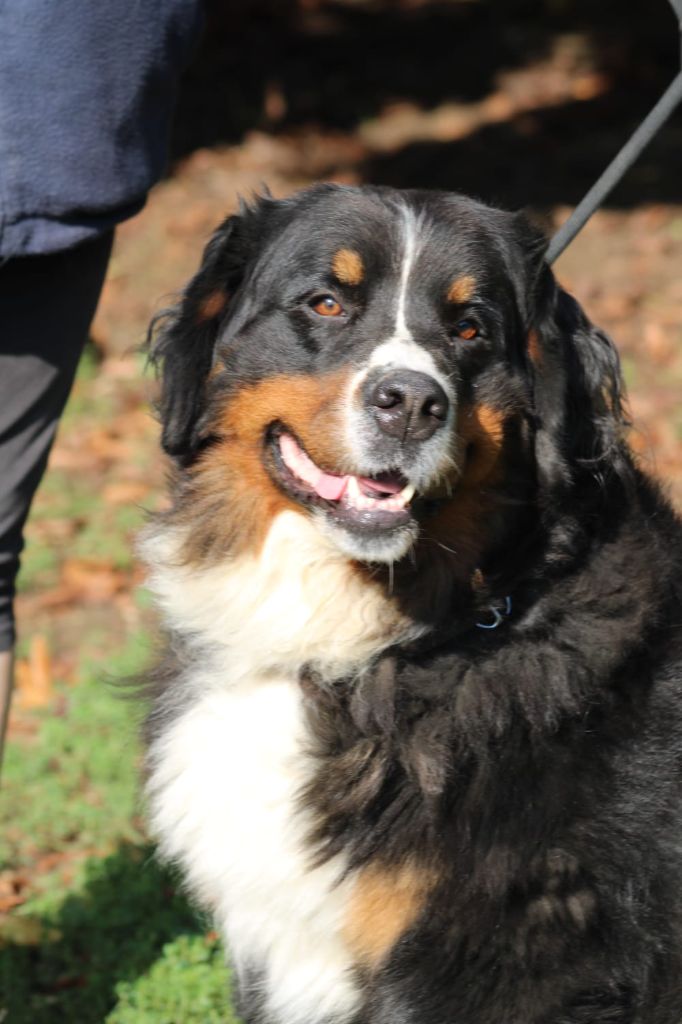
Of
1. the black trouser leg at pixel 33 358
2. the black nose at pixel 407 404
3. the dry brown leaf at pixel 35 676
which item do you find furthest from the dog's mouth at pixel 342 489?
the dry brown leaf at pixel 35 676

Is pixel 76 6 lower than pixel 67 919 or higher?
higher

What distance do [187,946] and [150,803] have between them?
2.72 ft

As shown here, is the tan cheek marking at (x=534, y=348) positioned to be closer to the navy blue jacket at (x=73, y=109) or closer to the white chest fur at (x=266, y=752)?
the white chest fur at (x=266, y=752)

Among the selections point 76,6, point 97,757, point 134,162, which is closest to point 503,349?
point 134,162

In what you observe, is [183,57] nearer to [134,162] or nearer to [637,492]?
[134,162]

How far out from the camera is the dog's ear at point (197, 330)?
11.7 ft

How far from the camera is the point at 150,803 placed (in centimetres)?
365

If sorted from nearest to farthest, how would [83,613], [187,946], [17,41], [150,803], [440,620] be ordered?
[17,41] < [440,620] < [150,803] < [187,946] < [83,613]

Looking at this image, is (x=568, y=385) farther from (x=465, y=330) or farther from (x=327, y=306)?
(x=327, y=306)

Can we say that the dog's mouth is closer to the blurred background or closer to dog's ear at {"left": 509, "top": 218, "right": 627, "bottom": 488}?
dog's ear at {"left": 509, "top": 218, "right": 627, "bottom": 488}

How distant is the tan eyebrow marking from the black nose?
14.3 inches

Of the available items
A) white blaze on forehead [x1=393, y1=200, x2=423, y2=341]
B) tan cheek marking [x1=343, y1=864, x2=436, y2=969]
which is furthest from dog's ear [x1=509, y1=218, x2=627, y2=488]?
tan cheek marking [x1=343, y1=864, x2=436, y2=969]

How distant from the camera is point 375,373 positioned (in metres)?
3.22

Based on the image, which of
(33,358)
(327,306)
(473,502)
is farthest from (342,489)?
(33,358)
